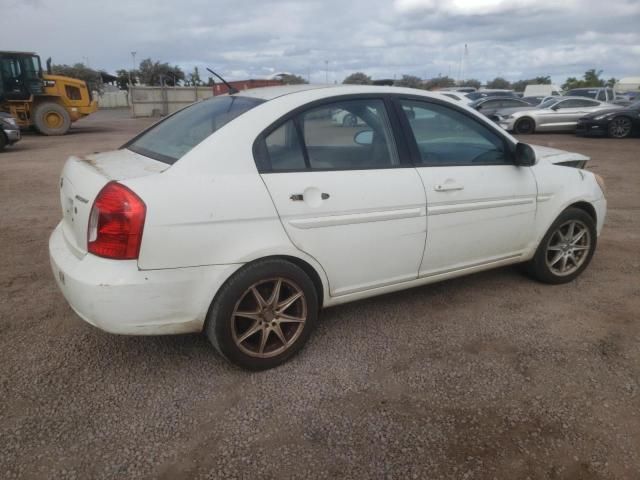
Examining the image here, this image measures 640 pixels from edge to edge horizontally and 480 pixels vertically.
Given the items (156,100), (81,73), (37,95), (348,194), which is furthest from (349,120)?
(81,73)

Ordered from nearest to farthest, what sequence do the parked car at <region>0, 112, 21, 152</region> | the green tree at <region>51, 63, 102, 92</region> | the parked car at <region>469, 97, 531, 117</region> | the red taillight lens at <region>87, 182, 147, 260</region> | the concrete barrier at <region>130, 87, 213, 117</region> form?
the red taillight lens at <region>87, 182, 147, 260</region>, the parked car at <region>0, 112, 21, 152</region>, the parked car at <region>469, 97, 531, 117</region>, the concrete barrier at <region>130, 87, 213, 117</region>, the green tree at <region>51, 63, 102, 92</region>

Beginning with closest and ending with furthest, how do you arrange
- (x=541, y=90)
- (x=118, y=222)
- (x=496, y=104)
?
(x=118, y=222) < (x=496, y=104) < (x=541, y=90)

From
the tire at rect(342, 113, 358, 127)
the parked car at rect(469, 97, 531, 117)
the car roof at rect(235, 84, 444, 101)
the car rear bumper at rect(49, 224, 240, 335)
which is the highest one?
the car roof at rect(235, 84, 444, 101)

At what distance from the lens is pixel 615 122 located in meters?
16.2

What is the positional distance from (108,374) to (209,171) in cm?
132

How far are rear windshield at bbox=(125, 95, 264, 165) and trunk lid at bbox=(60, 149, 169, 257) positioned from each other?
0.34 feet

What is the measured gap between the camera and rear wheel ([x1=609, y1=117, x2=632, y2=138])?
16219 millimetres

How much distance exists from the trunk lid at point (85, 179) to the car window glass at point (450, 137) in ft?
5.39

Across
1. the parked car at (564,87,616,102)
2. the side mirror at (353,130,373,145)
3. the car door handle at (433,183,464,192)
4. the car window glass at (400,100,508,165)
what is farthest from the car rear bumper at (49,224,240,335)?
the parked car at (564,87,616,102)

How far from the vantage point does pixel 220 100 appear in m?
3.28

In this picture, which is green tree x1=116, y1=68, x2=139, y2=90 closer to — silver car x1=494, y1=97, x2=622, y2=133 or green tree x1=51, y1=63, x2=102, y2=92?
green tree x1=51, y1=63, x2=102, y2=92

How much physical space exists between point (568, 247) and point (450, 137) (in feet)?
4.99

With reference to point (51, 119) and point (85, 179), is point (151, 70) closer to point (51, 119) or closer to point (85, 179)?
point (51, 119)

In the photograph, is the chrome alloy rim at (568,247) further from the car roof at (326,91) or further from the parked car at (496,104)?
the parked car at (496,104)
